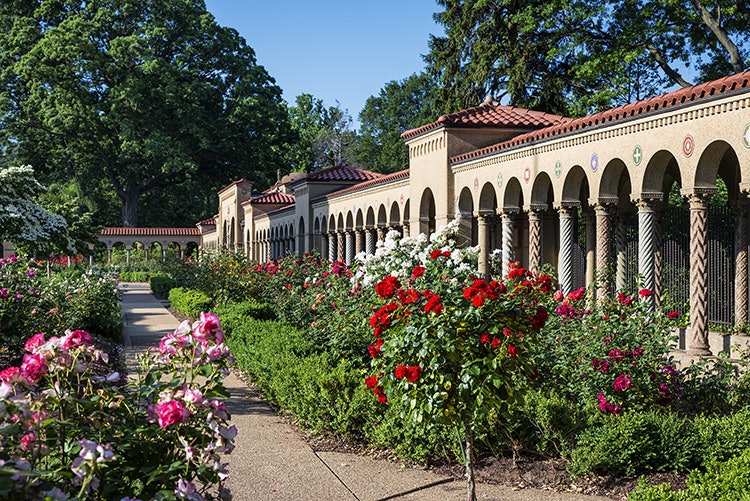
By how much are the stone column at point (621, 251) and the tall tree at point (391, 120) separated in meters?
46.8

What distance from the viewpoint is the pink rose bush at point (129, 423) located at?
3496mm

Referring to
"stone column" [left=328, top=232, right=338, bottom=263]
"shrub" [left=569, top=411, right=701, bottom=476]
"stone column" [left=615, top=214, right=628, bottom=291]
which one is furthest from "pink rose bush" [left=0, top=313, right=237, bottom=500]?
"stone column" [left=328, top=232, right=338, bottom=263]

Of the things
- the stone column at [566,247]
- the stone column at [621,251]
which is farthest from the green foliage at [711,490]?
the stone column at [621,251]

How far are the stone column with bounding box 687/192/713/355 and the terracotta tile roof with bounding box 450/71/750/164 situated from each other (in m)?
1.41

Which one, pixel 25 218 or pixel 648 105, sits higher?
pixel 648 105

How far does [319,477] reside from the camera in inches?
273

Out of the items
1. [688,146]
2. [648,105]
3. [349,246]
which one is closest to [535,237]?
[648,105]

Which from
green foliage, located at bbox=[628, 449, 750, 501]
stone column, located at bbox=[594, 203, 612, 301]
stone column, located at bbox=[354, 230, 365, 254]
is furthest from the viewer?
stone column, located at bbox=[354, 230, 365, 254]

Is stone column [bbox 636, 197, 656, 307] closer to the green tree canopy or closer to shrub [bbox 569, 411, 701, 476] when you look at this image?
shrub [bbox 569, 411, 701, 476]

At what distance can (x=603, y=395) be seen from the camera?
7328 mm

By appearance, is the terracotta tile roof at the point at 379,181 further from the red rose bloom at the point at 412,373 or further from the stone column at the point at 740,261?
the red rose bloom at the point at 412,373

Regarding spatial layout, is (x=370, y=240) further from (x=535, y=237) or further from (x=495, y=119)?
(x=535, y=237)

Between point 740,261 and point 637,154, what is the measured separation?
2.73 m

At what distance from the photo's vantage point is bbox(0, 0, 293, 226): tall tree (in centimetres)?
4850
